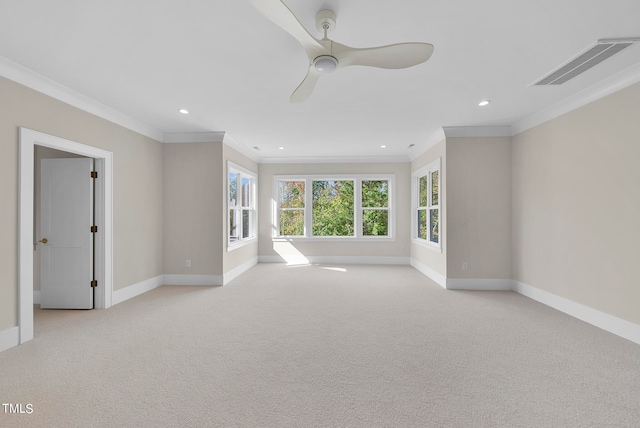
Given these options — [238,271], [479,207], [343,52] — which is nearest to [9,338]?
[238,271]

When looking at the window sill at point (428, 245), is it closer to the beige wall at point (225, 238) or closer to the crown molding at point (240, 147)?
the beige wall at point (225, 238)

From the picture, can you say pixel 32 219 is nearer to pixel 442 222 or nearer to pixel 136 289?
pixel 136 289

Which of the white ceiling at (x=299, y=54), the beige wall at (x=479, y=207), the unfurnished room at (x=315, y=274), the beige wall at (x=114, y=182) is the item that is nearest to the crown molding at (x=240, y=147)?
the unfurnished room at (x=315, y=274)

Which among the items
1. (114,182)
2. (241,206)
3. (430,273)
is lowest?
(430,273)

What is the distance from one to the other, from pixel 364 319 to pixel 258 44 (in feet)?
9.81

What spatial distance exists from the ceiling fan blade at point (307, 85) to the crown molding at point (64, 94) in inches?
102

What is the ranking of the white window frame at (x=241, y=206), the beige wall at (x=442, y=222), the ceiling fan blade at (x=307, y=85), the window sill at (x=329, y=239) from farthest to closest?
1. the window sill at (x=329, y=239)
2. the white window frame at (x=241, y=206)
3. the beige wall at (x=442, y=222)
4. the ceiling fan blade at (x=307, y=85)

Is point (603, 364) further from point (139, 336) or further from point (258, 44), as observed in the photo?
point (139, 336)

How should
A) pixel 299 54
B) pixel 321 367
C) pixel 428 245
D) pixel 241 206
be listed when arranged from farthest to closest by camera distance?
pixel 241 206
pixel 428 245
pixel 299 54
pixel 321 367

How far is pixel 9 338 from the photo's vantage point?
2676mm

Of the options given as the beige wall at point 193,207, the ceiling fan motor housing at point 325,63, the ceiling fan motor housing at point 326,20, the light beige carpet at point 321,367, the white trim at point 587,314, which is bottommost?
the light beige carpet at point 321,367

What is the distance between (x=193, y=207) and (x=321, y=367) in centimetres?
376

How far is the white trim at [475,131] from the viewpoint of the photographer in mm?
4676

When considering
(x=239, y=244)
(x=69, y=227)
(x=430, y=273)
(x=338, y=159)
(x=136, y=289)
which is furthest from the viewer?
(x=338, y=159)
